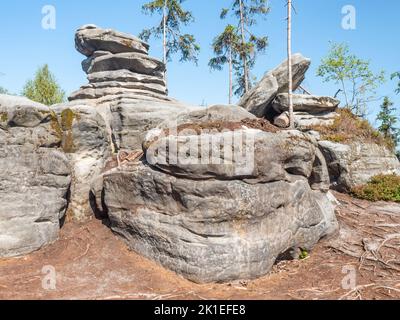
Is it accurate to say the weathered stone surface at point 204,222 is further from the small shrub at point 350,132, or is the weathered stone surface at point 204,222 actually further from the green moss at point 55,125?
the small shrub at point 350,132

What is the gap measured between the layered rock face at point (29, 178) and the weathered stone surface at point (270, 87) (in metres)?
10.8

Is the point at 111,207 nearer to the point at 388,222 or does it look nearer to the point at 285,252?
the point at 285,252

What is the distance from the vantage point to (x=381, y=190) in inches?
574

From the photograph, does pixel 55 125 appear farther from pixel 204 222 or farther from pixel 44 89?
pixel 44 89

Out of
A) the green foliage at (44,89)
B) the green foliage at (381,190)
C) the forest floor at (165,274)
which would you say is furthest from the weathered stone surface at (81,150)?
the green foliage at (44,89)

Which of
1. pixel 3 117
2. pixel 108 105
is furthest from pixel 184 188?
pixel 108 105

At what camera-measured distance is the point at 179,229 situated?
7910 millimetres

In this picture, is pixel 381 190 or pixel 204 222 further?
pixel 381 190

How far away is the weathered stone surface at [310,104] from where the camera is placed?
718 inches

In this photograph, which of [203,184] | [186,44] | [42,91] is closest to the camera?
[203,184]

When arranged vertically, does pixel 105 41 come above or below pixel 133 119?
above

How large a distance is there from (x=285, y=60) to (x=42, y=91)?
26501mm

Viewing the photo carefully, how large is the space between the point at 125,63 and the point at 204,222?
12.1 meters
